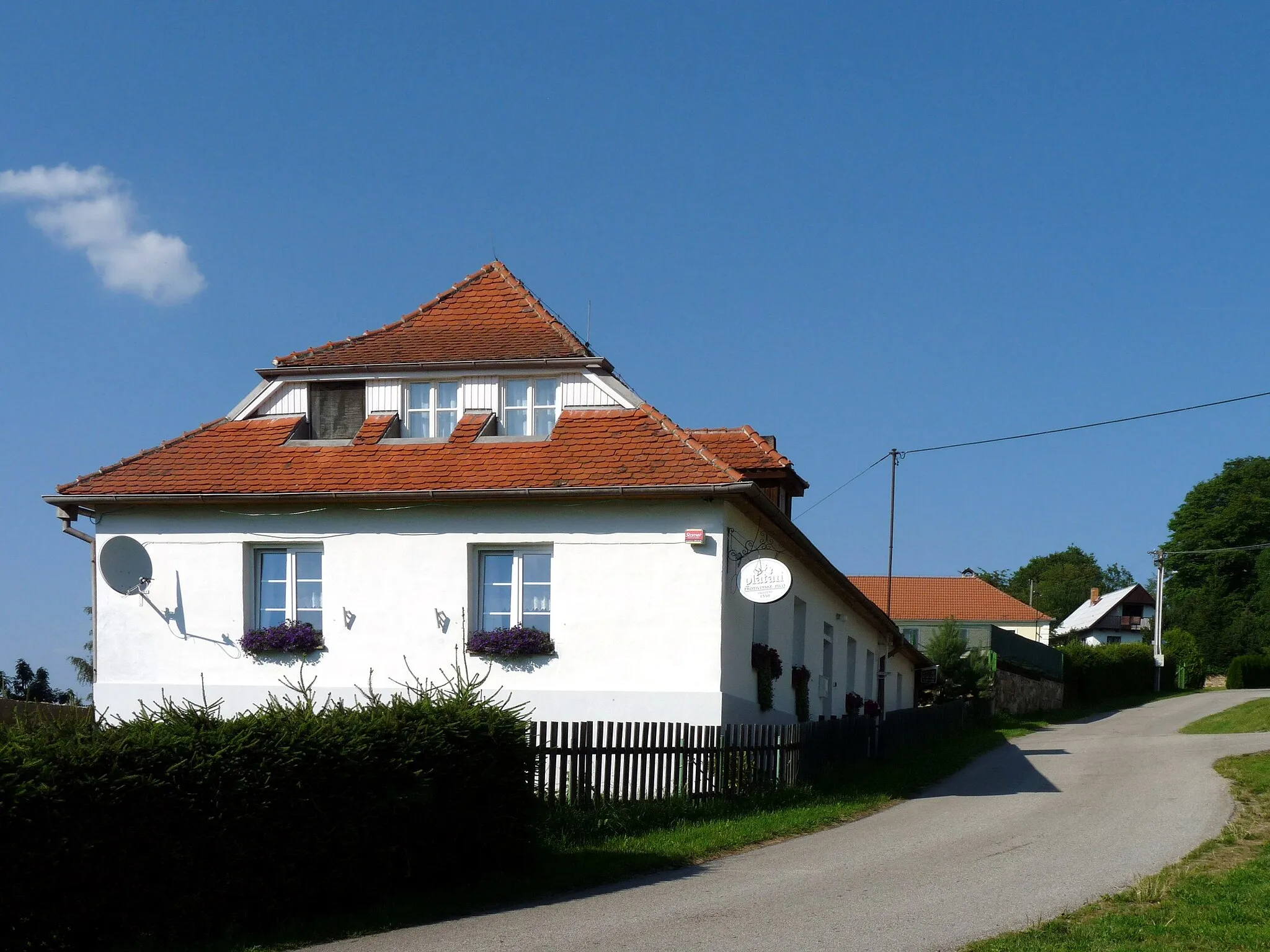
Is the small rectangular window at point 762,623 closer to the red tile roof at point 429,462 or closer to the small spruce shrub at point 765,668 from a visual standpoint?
the small spruce shrub at point 765,668

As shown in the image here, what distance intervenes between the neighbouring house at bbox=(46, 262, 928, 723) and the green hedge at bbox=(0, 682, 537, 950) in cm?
621

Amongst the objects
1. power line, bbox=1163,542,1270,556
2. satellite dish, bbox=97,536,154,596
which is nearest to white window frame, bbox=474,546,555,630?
satellite dish, bbox=97,536,154,596

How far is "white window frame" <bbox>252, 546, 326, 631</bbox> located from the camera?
18500 mm

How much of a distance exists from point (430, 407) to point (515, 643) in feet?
14.1

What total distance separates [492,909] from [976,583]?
244 ft

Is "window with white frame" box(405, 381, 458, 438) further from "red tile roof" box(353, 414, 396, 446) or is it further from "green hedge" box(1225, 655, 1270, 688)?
"green hedge" box(1225, 655, 1270, 688)

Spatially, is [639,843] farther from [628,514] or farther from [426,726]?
[628,514]

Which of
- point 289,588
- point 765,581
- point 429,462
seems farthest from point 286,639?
point 765,581

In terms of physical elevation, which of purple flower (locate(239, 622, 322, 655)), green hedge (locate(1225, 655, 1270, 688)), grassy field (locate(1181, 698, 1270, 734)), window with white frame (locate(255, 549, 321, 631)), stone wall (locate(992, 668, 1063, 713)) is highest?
window with white frame (locate(255, 549, 321, 631))

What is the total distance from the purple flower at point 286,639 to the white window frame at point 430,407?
3340 millimetres

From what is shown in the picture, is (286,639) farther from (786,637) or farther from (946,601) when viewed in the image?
(946,601)

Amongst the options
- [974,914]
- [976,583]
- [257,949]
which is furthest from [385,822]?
[976,583]

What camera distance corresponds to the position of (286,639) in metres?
18.1

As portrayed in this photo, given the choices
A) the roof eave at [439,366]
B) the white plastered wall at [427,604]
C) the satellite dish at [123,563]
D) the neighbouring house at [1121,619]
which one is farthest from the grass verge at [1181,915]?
the neighbouring house at [1121,619]
